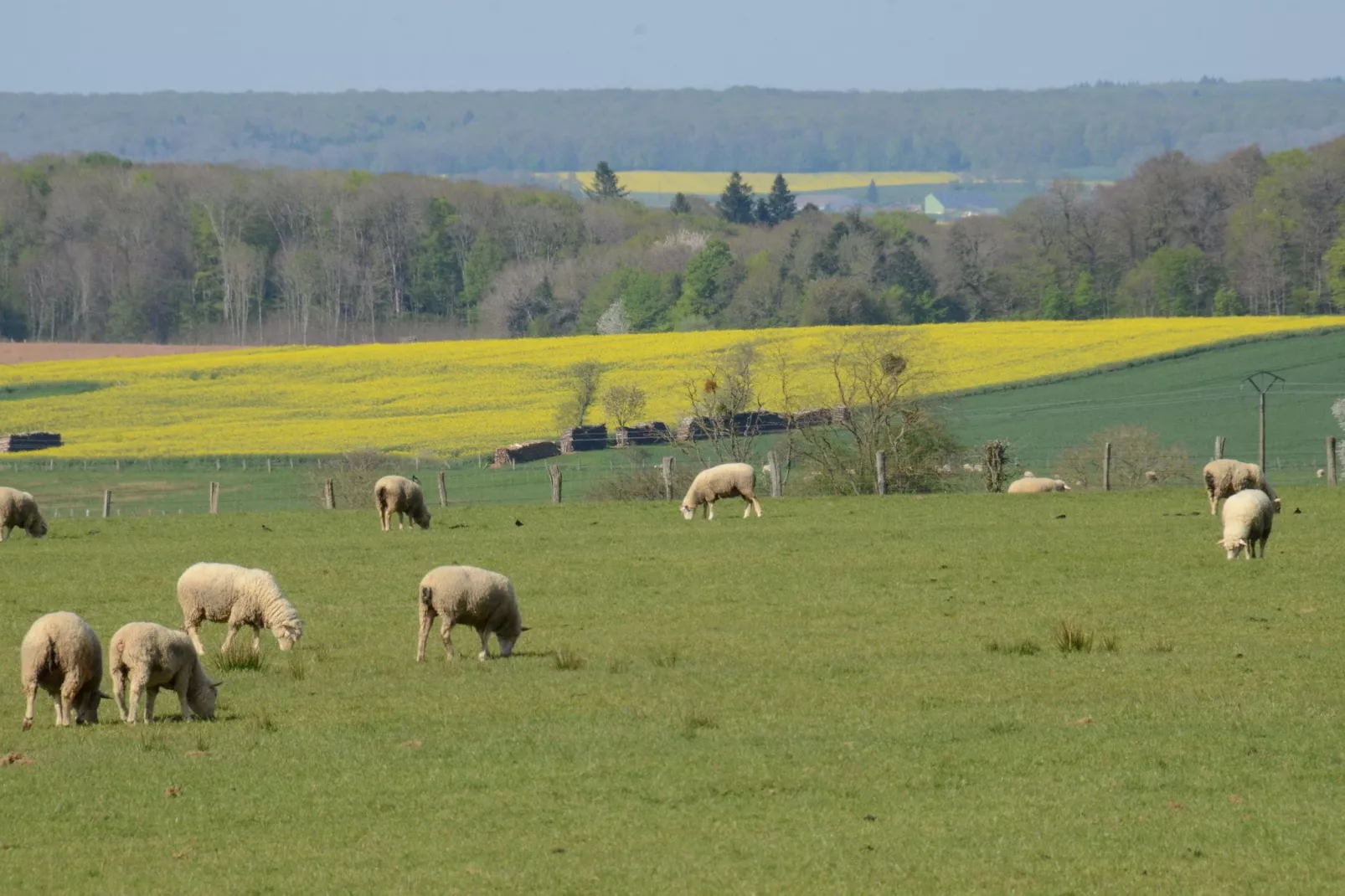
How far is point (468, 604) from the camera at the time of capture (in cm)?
1880

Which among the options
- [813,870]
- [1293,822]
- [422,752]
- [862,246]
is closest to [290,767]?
[422,752]

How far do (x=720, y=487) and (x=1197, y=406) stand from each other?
3011 centimetres

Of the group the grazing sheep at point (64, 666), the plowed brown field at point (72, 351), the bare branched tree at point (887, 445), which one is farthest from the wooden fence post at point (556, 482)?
the plowed brown field at point (72, 351)

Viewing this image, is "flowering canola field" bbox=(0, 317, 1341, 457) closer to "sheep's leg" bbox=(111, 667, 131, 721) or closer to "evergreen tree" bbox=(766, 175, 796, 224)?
"sheep's leg" bbox=(111, 667, 131, 721)

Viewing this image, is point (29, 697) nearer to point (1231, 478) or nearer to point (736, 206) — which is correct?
point (1231, 478)

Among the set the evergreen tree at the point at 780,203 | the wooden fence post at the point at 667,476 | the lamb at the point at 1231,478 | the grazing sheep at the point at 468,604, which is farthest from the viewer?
the evergreen tree at the point at 780,203

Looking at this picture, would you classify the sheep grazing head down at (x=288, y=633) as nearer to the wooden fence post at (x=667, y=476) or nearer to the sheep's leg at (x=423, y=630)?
the sheep's leg at (x=423, y=630)

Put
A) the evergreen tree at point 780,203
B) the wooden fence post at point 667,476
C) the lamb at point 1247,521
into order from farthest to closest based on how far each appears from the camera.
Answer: the evergreen tree at point 780,203 < the wooden fence post at point 667,476 < the lamb at point 1247,521

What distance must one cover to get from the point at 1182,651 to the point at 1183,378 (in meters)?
51.0

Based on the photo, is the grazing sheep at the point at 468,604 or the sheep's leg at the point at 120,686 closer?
the sheep's leg at the point at 120,686

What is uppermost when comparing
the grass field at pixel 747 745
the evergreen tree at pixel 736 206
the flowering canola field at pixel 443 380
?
the evergreen tree at pixel 736 206

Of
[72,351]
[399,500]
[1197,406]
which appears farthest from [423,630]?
[72,351]

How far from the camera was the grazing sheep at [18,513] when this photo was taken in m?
34.8

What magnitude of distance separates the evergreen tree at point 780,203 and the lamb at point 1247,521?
A: 149915 mm
